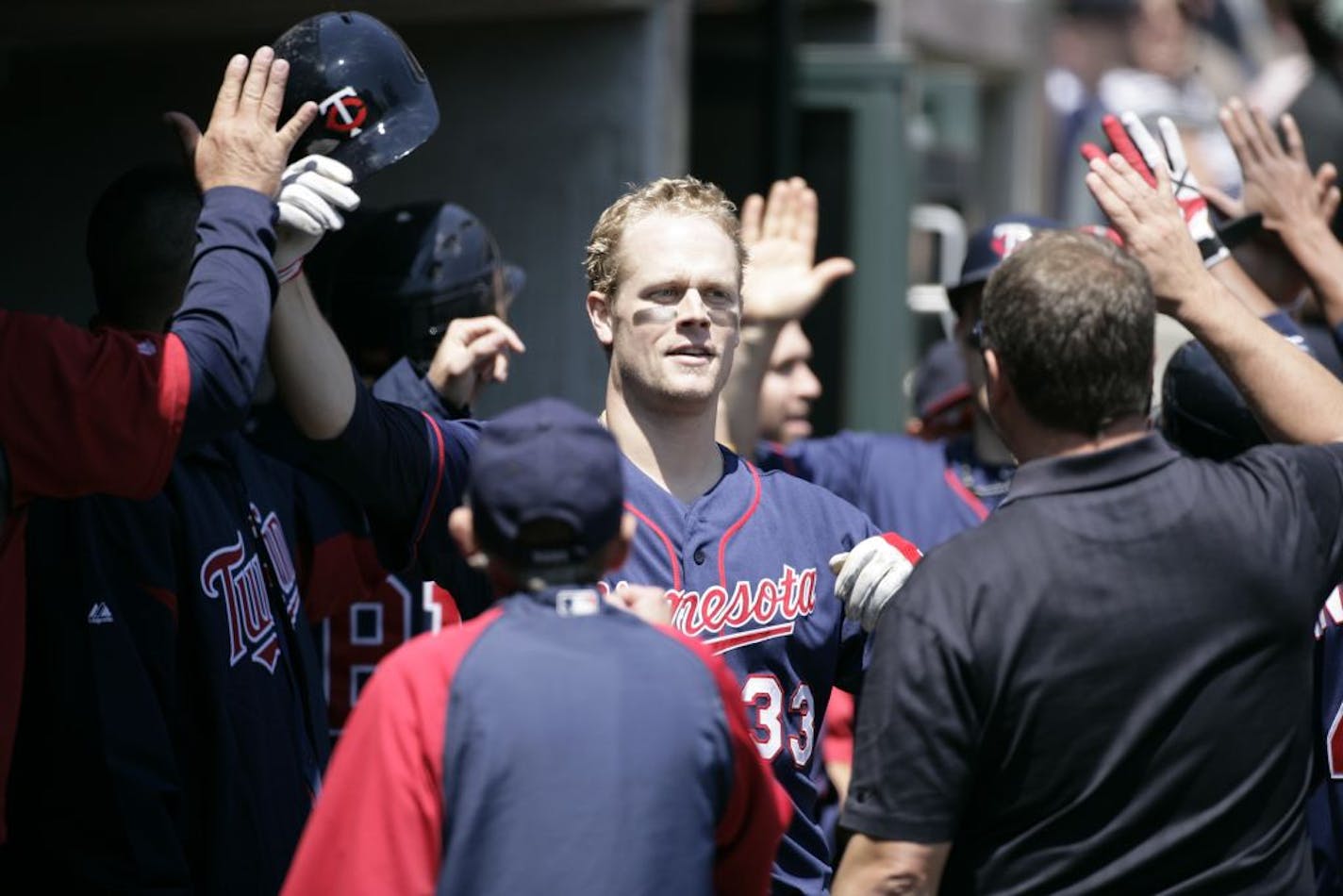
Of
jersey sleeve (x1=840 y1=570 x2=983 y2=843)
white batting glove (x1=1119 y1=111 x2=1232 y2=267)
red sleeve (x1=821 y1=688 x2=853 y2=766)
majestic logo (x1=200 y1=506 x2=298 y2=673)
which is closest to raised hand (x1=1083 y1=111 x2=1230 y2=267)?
white batting glove (x1=1119 y1=111 x2=1232 y2=267)

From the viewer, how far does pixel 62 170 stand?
18.0 ft

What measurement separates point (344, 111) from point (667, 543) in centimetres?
88

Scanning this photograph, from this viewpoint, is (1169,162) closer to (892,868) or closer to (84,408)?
(892,868)

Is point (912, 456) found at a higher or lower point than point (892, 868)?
higher

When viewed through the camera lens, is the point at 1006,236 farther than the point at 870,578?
Yes

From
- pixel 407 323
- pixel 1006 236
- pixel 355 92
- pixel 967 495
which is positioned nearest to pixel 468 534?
pixel 355 92

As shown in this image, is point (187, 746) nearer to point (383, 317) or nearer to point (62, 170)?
point (383, 317)

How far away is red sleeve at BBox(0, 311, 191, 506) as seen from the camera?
260cm

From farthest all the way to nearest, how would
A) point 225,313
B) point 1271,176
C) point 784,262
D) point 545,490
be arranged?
1. point 784,262
2. point 1271,176
3. point 225,313
4. point 545,490

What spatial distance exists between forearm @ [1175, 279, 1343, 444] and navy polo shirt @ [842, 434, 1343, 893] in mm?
410

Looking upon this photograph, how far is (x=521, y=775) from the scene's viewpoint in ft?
7.45

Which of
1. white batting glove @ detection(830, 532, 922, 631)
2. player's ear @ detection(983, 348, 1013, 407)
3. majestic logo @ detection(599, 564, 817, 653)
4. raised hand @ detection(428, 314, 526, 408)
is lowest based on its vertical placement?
majestic logo @ detection(599, 564, 817, 653)

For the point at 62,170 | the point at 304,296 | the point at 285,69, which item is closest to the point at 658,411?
the point at 304,296

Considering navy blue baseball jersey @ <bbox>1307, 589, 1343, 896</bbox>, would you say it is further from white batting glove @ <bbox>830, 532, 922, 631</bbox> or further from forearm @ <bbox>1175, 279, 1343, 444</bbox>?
white batting glove @ <bbox>830, 532, 922, 631</bbox>
